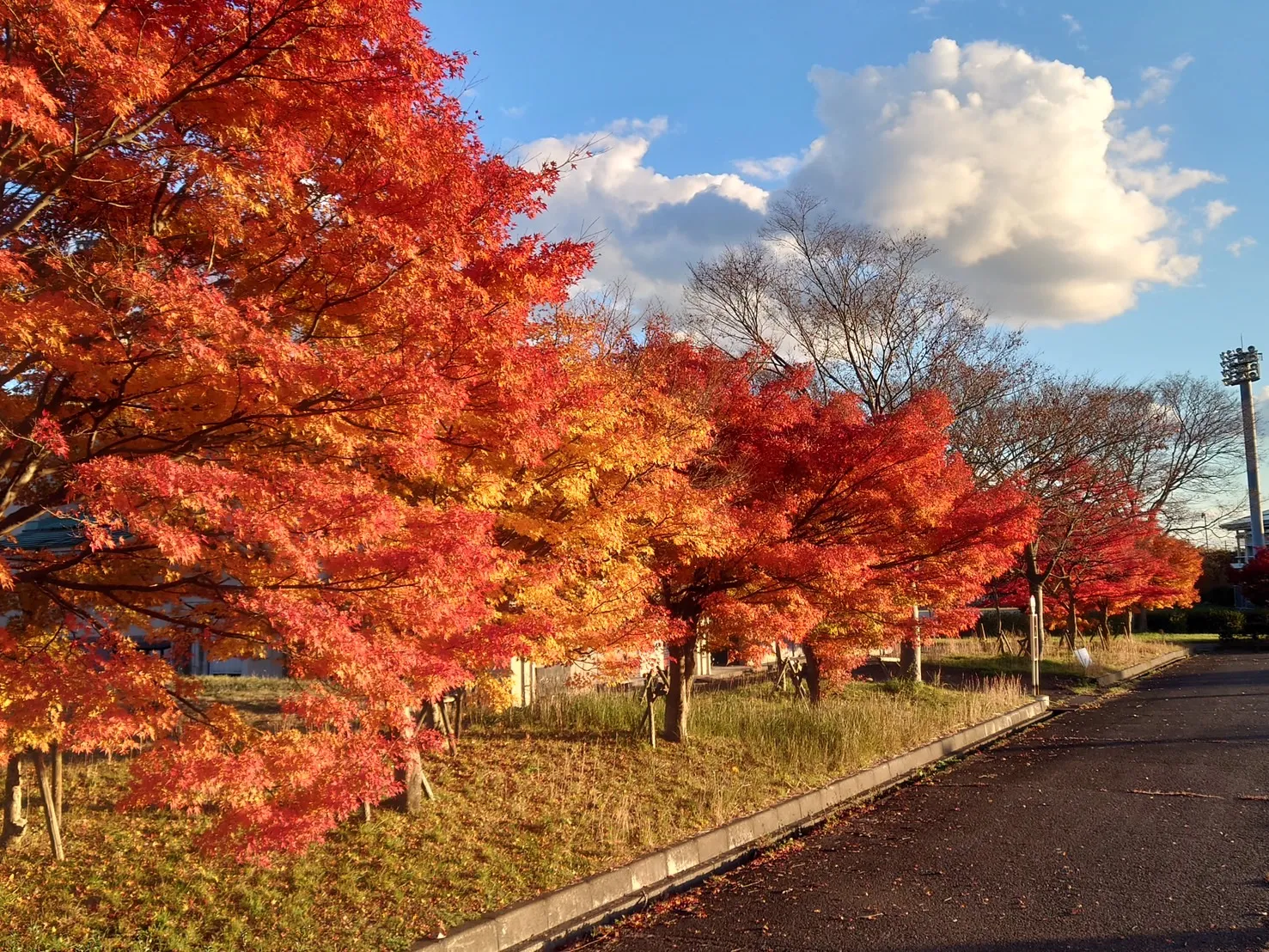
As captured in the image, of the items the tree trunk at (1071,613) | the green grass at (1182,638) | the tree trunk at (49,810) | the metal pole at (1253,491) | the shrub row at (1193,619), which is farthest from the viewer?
the metal pole at (1253,491)

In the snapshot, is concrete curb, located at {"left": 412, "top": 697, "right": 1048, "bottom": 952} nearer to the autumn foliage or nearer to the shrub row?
the autumn foliage

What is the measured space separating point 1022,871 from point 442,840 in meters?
4.86

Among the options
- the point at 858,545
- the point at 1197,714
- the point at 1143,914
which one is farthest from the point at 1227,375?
the point at 1143,914

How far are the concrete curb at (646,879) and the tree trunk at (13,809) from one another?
3775mm

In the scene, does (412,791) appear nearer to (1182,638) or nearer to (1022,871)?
(1022,871)

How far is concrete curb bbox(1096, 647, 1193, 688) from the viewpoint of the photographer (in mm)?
24438

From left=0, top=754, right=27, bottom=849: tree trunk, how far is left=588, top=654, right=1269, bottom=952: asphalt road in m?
4.75

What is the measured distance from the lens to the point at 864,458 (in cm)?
1170

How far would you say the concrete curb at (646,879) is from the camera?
5.84 m

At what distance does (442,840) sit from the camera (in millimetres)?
7465

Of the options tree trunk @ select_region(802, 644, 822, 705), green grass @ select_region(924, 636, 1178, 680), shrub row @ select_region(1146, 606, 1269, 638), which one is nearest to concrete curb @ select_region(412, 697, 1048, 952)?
tree trunk @ select_region(802, 644, 822, 705)

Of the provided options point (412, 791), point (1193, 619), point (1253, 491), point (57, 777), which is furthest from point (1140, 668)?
point (1253, 491)

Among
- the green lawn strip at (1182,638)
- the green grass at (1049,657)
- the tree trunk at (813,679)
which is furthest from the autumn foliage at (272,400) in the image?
the green lawn strip at (1182,638)

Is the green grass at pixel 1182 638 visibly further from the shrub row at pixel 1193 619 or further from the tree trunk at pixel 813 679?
the tree trunk at pixel 813 679
